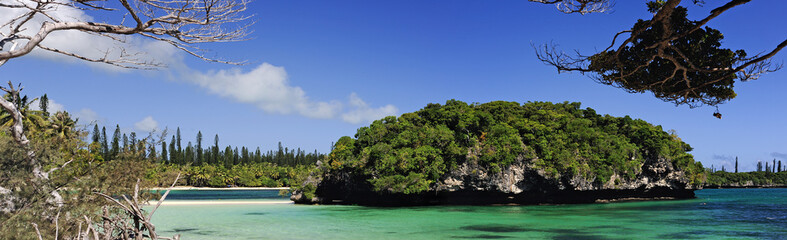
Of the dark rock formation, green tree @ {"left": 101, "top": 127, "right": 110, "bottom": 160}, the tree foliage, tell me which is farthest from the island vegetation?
green tree @ {"left": 101, "top": 127, "right": 110, "bottom": 160}

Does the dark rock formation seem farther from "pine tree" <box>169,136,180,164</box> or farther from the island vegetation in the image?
"pine tree" <box>169,136,180,164</box>

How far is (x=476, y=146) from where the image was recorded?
120ft

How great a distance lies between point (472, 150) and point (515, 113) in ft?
22.3

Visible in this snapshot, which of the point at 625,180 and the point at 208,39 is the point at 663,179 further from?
the point at 208,39

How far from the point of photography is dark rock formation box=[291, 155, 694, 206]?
35500mm

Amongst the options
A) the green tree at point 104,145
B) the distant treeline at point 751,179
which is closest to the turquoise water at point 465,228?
the green tree at point 104,145

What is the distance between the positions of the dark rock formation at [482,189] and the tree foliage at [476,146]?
558 millimetres

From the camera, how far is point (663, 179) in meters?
46.3

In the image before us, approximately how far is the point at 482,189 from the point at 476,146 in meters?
3.02

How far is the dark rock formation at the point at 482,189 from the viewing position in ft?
116

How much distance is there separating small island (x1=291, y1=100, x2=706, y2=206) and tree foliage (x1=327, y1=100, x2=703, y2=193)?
2.7 inches

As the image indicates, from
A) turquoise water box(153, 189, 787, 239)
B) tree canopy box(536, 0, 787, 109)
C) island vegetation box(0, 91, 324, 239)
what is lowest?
turquoise water box(153, 189, 787, 239)

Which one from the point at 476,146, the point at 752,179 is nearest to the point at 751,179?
the point at 752,179

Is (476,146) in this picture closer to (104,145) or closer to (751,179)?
(104,145)
